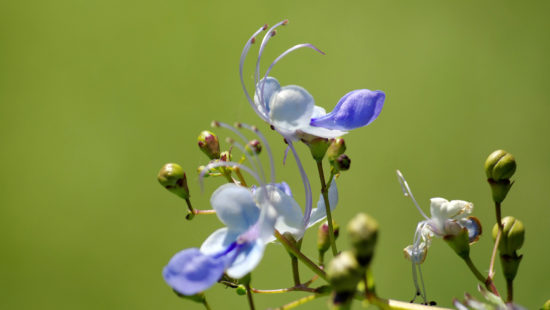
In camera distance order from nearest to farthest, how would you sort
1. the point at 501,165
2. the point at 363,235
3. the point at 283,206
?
the point at 363,235
the point at 283,206
the point at 501,165

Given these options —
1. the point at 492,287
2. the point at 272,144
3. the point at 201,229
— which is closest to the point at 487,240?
the point at 272,144

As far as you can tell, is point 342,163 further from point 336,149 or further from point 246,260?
point 246,260

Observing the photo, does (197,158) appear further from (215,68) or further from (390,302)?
(390,302)

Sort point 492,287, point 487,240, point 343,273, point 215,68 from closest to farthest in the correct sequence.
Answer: point 343,273 < point 492,287 < point 487,240 < point 215,68

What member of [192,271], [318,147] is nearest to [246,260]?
[192,271]

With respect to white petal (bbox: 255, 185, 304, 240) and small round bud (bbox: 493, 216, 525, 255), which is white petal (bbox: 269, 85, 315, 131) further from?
small round bud (bbox: 493, 216, 525, 255)

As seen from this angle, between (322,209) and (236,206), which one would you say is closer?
(236,206)
